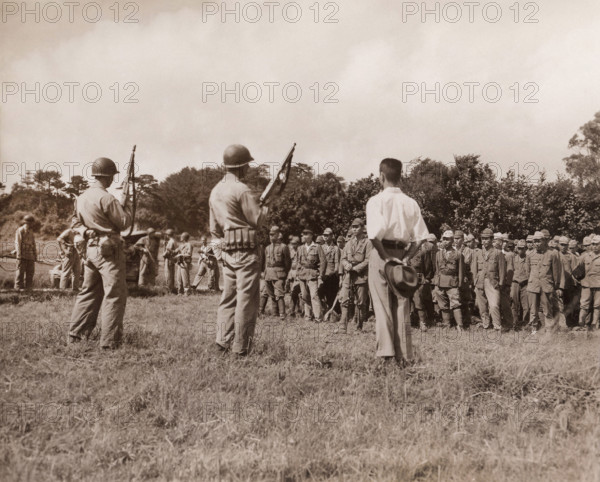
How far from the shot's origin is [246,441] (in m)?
3.69

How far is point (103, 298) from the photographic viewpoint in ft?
20.6

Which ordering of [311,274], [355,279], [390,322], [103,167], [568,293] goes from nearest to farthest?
[390,322]
[103,167]
[355,279]
[311,274]
[568,293]

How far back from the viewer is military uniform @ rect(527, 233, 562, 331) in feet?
34.9

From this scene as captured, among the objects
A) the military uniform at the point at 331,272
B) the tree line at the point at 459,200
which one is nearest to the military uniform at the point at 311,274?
the military uniform at the point at 331,272

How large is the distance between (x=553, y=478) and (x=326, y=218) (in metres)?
27.1

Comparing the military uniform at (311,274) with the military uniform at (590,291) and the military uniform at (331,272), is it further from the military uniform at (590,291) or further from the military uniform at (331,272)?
the military uniform at (590,291)

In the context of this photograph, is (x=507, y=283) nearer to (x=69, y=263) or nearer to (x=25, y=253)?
(x=69, y=263)

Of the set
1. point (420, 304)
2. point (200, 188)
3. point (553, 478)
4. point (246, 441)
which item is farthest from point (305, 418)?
point (200, 188)

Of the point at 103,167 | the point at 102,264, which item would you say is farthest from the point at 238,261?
the point at 103,167

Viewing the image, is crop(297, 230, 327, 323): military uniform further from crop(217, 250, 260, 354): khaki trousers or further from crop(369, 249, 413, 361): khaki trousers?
crop(369, 249, 413, 361): khaki trousers

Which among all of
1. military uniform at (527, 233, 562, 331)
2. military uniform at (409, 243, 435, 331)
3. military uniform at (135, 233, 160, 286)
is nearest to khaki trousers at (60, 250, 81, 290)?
military uniform at (135, 233, 160, 286)

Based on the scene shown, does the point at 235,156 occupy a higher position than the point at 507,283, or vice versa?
the point at 235,156

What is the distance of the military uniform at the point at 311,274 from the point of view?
1164 centimetres

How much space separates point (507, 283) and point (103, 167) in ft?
28.2
